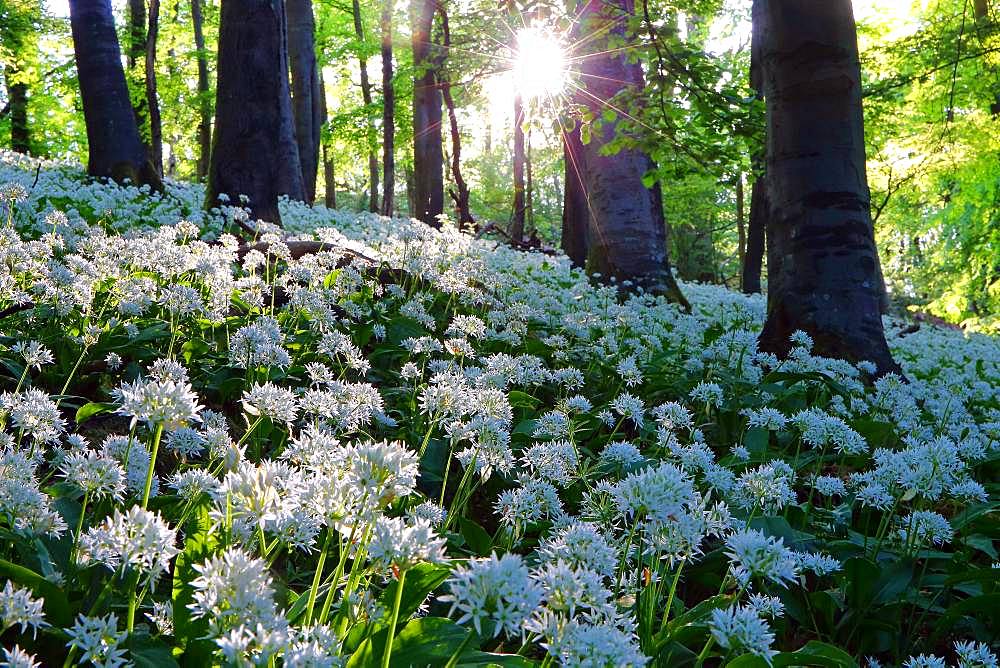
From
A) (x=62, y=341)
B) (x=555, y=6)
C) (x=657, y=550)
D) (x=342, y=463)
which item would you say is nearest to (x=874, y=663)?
(x=657, y=550)

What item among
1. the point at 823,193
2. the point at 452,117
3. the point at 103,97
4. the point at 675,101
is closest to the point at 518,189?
the point at 452,117

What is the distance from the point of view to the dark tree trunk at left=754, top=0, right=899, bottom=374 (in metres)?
5.74

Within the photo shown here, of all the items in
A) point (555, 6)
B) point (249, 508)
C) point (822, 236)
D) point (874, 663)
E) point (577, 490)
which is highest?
point (555, 6)

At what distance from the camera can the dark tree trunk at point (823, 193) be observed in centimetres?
574

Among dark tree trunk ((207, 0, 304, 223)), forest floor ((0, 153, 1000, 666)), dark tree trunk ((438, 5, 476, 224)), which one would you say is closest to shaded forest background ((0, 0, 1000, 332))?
dark tree trunk ((438, 5, 476, 224))

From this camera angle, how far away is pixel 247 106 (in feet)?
26.8

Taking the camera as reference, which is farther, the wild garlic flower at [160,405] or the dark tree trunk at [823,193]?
the dark tree trunk at [823,193]

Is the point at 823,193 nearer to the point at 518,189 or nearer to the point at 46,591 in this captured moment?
the point at 46,591

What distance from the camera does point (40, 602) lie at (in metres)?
1.26

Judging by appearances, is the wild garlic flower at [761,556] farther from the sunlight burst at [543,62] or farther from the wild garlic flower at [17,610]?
the sunlight burst at [543,62]

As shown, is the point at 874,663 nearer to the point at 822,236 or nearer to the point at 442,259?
the point at 822,236

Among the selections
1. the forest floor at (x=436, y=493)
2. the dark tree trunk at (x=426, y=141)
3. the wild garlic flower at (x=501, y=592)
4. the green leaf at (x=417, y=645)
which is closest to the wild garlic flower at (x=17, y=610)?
the forest floor at (x=436, y=493)

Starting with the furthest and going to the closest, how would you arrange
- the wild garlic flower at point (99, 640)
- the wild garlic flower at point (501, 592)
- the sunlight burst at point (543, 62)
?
the sunlight burst at point (543, 62), the wild garlic flower at point (99, 640), the wild garlic flower at point (501, 592)

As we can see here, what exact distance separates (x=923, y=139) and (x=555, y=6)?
8.49 metres
